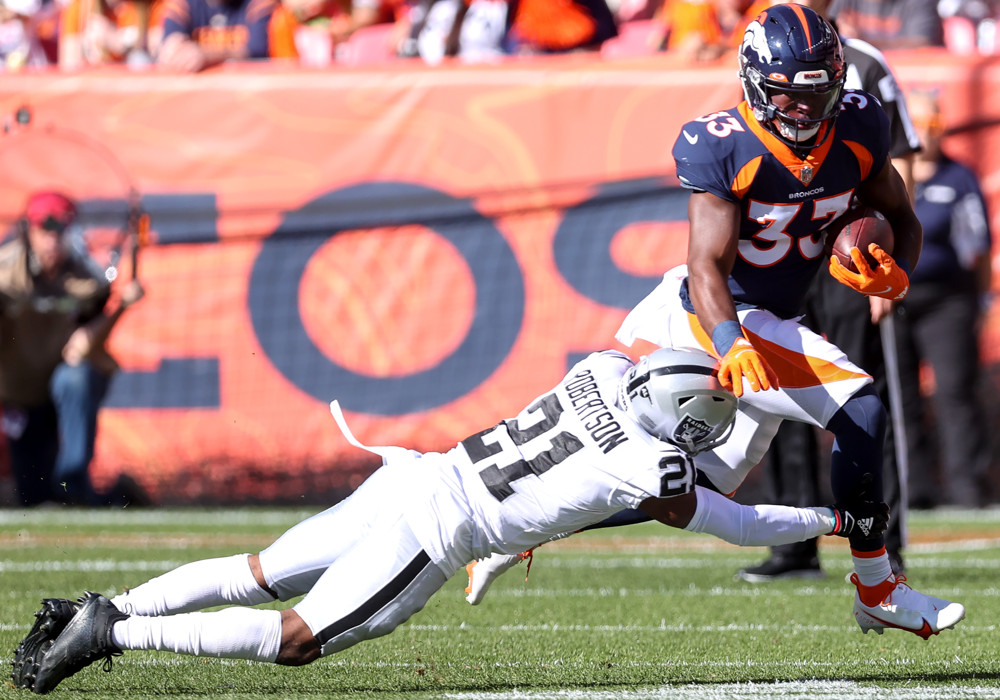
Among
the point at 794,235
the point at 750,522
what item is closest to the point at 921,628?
the point at 750,522

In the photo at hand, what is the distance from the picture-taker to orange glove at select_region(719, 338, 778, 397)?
3.55 metres

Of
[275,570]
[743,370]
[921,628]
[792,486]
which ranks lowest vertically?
[792,486]

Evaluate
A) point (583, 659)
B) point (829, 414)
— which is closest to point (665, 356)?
point (829, 414)

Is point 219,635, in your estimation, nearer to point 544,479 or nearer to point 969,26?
point 544,479

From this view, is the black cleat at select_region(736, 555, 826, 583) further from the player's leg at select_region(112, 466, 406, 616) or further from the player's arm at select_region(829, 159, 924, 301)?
the player's leg at select_region(112, 466, 406, 616)

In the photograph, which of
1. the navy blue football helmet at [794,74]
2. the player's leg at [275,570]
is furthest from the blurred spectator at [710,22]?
the player's leg at [275,570]

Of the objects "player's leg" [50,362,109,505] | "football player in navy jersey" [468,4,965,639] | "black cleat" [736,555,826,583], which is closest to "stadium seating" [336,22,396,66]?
"player's leg" [50,362,109,505]

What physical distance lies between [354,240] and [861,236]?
4.94 m

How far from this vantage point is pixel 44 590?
5.39 m

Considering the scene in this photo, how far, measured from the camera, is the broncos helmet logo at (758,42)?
3975 millimetres

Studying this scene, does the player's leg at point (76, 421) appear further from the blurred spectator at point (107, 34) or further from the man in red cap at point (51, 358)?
the blurred spectator at point (107, 34)

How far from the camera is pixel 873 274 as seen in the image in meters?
4.03

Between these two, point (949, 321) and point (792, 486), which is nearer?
point (792, 486)

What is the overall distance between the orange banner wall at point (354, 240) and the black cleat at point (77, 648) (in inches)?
198
